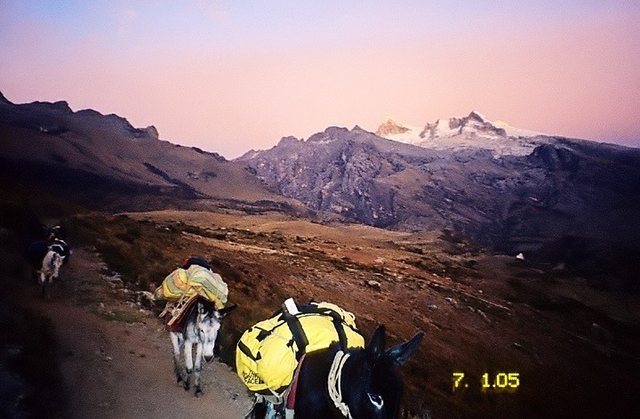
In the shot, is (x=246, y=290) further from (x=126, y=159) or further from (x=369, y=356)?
(x=126, y=159)

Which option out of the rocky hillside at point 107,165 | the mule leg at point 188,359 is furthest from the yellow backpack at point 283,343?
the rocky hillside at point 107,165

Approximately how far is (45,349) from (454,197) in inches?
4128

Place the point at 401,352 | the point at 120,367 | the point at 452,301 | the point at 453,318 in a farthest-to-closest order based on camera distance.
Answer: the point at 452,301
the point at 453,318
the point at 120,367
the point at 401,352

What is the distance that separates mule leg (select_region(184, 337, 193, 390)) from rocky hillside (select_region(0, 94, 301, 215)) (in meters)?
20.9

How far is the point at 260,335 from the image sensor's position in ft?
9.57

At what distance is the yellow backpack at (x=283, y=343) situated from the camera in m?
2.68

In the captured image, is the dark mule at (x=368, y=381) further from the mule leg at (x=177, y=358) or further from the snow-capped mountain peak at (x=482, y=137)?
the snow-capped mountain peak at (x=482, y=137)

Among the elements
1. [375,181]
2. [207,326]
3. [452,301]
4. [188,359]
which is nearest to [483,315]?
[452,301]

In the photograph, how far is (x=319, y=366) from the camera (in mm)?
2643

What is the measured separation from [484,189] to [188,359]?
114024mm

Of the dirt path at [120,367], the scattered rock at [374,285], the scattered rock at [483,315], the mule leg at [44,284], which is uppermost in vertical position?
the mule leg at [44,284]

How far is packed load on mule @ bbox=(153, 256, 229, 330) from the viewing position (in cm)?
562

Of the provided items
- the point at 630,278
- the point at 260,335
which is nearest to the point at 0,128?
the point at 260,335
